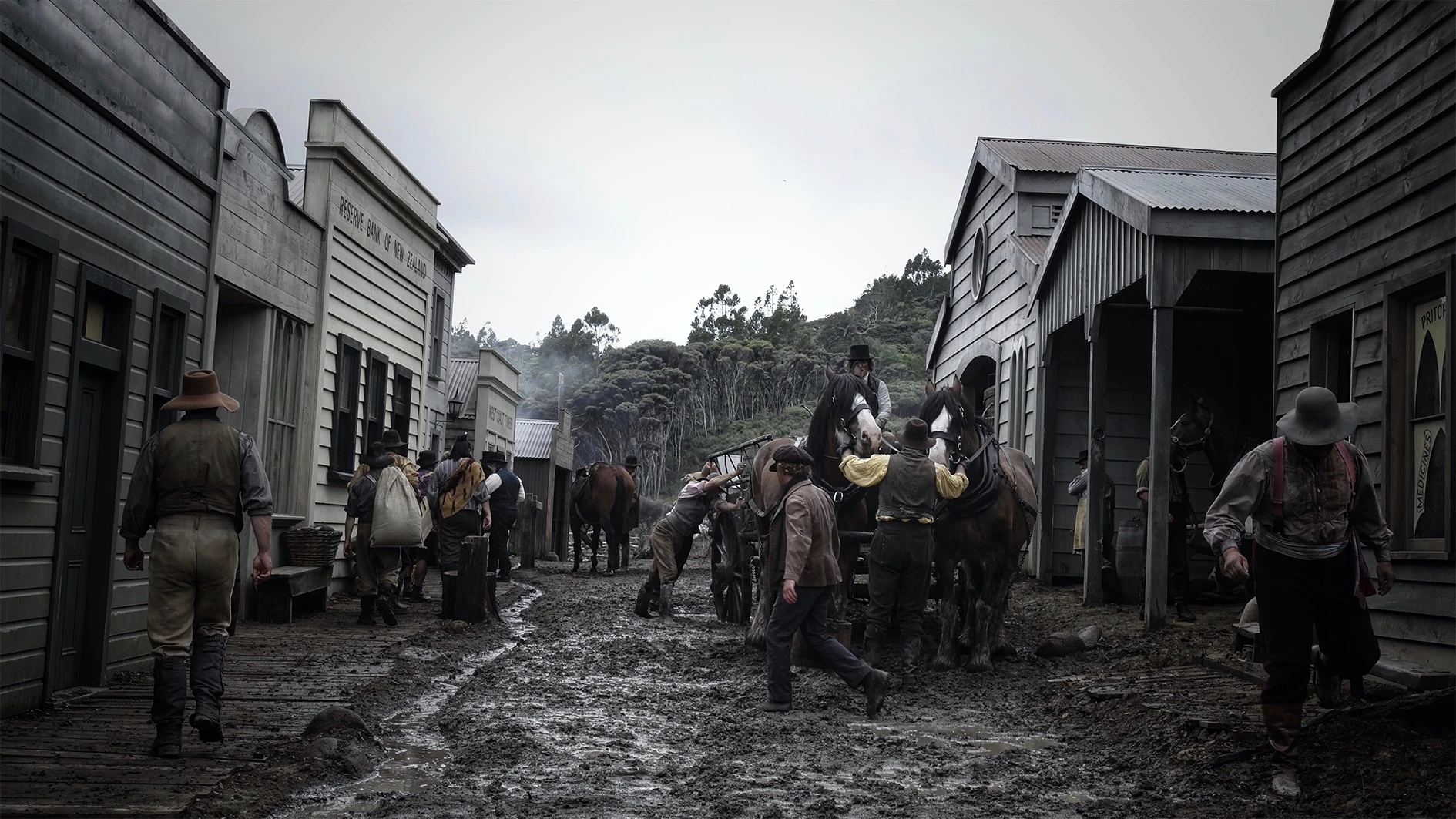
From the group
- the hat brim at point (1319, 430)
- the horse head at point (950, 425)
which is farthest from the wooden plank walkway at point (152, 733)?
the hat brim at point (1319, 430)

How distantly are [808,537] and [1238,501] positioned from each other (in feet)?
9.30

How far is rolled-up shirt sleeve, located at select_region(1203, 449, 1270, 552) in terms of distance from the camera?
19.3ft

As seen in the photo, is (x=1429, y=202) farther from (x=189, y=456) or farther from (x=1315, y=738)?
(x=189, y=456)

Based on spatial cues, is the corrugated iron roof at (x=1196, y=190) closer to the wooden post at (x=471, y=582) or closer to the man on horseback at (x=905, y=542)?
the man on horseback at (x=905, y=542)

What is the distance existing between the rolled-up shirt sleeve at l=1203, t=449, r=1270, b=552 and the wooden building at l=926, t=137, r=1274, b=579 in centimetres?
796

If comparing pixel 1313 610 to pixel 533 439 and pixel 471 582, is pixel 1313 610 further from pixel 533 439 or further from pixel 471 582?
pixel 533 439

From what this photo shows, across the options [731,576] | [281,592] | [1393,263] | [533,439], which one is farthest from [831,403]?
[533,439]

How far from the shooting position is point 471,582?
1196 centimetres

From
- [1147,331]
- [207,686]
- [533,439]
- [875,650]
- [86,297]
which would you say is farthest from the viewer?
[533,439]

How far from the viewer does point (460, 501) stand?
42.1ft

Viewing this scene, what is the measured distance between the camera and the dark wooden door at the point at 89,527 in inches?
296

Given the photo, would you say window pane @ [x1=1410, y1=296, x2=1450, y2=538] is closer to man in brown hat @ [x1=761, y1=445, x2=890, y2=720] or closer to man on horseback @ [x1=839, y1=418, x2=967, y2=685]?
man on horseback @ [x1=839, y1=418, x2=967, y2=685]

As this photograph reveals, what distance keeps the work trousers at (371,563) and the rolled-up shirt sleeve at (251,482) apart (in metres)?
5.55

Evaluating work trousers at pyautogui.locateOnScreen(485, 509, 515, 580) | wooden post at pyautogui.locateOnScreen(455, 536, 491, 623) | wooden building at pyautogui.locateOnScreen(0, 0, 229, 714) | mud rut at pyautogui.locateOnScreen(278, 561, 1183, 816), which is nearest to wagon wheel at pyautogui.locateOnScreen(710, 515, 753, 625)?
mud rut at pyautogui.locateOnScreen(278, 561, 1183, 816)
